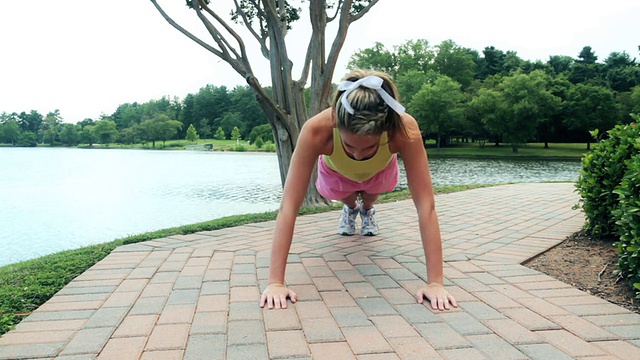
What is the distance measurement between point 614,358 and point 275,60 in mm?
6057

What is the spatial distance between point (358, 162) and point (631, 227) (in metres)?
1.56

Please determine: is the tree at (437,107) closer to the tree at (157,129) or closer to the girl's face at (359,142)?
the girl's face at (359,142)

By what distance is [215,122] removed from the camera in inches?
2662

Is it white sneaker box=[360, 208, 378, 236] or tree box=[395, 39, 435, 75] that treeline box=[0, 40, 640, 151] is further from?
white sneaker box=[360, 208, 378, 236]

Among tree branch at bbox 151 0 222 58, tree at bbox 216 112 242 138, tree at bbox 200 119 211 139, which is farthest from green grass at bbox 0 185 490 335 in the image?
tree at bbox 200 119 211 139

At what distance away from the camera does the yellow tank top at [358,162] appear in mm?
2443

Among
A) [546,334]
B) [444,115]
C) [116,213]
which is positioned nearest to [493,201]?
[546,334]

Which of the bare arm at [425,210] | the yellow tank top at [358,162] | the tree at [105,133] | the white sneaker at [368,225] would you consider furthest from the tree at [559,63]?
the tree at [105,133]

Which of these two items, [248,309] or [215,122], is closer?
[248,309]

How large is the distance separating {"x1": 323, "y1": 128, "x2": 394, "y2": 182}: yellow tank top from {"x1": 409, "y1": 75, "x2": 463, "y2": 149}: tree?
33638 mm

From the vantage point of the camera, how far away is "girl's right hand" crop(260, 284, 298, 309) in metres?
2.20

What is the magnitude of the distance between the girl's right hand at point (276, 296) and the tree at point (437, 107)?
Result: 113 feet

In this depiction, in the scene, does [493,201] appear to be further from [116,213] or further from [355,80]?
[116,213]

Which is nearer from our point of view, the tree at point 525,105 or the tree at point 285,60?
the tree at point 285,60
